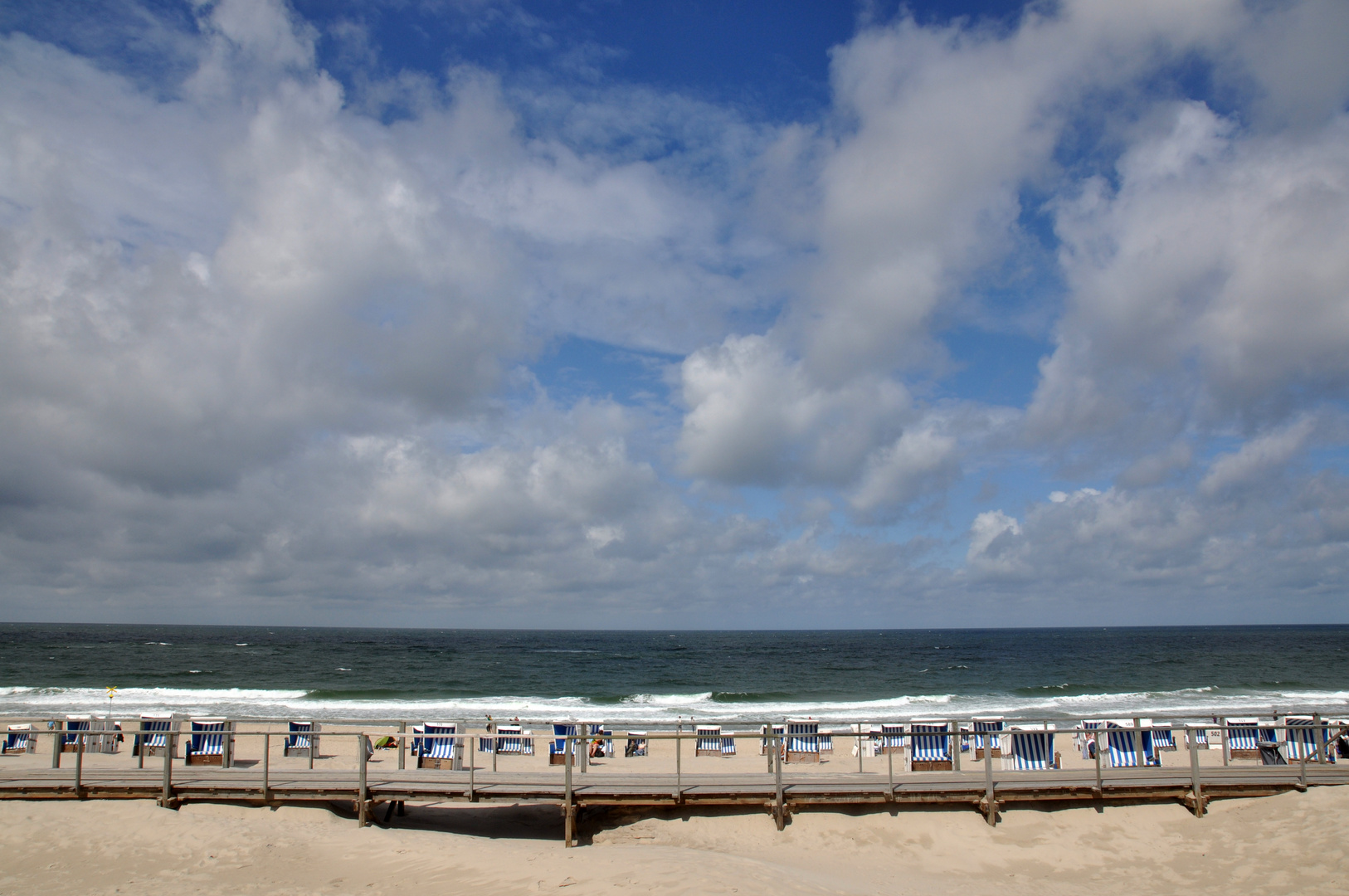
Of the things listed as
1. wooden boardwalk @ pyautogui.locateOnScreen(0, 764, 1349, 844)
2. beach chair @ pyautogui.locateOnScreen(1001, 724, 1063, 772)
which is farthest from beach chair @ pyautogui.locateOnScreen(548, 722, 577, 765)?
beach chair @ pyautogui.locateOnScreen(1001, 724, 1063, 772)

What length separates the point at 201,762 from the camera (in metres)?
16.7

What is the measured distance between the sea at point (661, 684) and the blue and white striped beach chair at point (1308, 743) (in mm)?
2388

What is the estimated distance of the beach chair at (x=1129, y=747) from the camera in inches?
561

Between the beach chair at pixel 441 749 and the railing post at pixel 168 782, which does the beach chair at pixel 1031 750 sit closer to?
the beach chair at pixel 441 749

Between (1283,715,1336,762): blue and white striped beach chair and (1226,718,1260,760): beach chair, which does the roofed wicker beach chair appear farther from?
(1226,718,1260,760): beach chair

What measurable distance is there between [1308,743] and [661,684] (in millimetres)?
39313

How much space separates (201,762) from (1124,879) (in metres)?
17.1

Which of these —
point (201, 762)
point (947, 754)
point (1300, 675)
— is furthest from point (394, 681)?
point (1300, 675)

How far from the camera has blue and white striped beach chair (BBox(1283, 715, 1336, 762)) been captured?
13750 millimetres

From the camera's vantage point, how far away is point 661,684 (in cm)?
5278

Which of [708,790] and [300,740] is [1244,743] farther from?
[300,740]

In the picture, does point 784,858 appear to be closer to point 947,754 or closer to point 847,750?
point 947,754

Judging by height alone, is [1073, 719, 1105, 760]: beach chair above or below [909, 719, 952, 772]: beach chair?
below

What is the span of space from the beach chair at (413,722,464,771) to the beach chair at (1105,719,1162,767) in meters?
12.4
